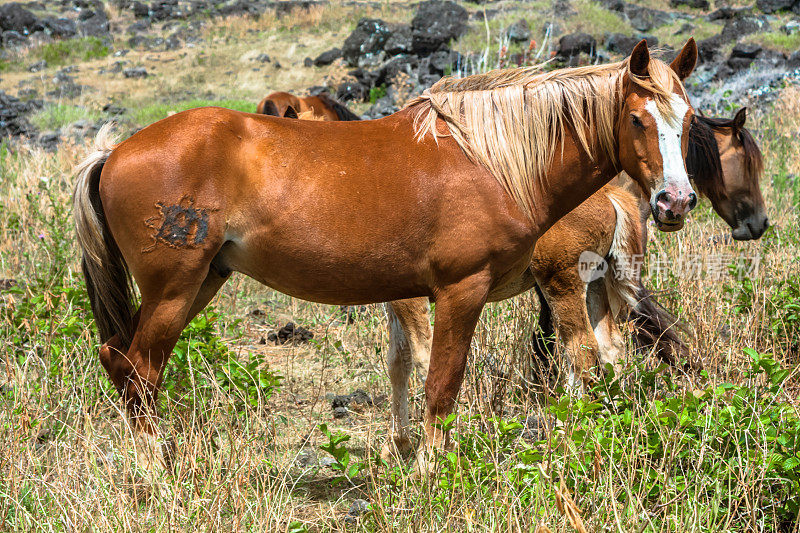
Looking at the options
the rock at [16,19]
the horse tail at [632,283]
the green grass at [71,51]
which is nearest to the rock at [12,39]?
the rock at [16,19]

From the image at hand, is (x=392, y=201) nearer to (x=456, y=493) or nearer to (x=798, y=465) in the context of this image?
(x=456, y=493)

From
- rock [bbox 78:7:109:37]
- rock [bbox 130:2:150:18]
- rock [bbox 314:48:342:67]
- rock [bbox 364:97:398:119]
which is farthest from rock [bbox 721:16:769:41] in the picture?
rock [bbox 130:2:150:18]

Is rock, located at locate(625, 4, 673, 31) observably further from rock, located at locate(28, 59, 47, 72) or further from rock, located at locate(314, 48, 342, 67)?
rock, located at locate(28, 59, 47, 72)

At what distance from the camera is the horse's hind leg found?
405cm

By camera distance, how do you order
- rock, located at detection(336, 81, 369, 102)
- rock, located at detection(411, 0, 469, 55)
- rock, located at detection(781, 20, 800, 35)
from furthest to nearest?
rock, located at detection(411, 0, 469, 55) → rock, located at detection(781, 20, 800, 35) → rock, located at detection(336, 81, 369, 102)

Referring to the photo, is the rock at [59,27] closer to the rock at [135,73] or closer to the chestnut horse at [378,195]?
the rock at [135,73]

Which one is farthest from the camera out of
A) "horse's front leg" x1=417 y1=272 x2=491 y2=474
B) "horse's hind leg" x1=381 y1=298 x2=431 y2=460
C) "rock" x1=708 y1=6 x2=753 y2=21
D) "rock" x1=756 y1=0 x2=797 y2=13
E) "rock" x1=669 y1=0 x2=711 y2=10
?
→ "rock" x1=669 y1=0 x2=711 y2=10

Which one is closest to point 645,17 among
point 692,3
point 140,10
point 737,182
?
point 692,3

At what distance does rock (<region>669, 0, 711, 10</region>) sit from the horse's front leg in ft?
80.3

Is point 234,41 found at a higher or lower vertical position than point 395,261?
lower

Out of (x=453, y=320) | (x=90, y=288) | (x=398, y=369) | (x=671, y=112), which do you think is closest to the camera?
(x=671, y=112)

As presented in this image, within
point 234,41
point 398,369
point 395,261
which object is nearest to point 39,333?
point 398,369

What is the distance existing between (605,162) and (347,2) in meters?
28.9

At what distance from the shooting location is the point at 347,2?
3012 cm
